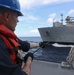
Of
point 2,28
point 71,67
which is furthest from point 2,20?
point 71,67

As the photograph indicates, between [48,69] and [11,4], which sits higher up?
[11,4]

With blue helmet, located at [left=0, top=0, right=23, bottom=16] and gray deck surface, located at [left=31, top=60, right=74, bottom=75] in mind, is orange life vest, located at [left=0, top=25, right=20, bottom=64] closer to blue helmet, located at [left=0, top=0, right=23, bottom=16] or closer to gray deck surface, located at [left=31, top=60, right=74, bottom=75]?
blue helmet, located at [left=0, top=0, right=23, bottom=16]

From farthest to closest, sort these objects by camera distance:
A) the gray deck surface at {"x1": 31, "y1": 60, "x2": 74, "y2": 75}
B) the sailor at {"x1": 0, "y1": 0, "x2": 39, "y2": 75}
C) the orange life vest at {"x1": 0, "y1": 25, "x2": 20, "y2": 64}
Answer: the gray deck surface at {"x1": 31, "y1": 60, "x2": 74, "y2": 75} → the orange life vest at {"x1": 0, "y1": 25, "x2": 20, "y2": 64} → the sailor at {"x1": 0, "y1": 0, "x2": 39, "y2": 75}

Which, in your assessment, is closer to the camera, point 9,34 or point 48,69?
point 9,34

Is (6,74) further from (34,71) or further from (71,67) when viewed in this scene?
(34,71)

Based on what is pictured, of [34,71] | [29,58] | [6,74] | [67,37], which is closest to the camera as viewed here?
[6,74]

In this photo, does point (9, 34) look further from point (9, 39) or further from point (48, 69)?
point (48, 69)

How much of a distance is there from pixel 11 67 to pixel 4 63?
0.17 ft

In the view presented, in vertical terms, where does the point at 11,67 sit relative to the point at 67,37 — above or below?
above

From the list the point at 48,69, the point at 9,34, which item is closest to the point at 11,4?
A: the point at 9,34

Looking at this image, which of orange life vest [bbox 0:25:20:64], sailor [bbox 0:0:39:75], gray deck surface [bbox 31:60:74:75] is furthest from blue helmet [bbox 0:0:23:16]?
gray deck surface [bbox 31:60:74:75]

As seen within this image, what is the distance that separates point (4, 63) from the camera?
1.36m

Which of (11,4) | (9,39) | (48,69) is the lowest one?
(48,69)

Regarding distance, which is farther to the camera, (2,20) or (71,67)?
(71,67)
